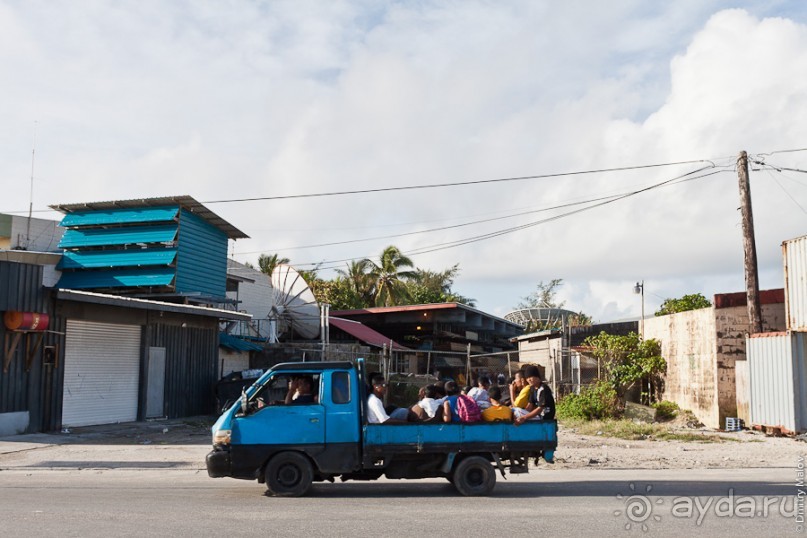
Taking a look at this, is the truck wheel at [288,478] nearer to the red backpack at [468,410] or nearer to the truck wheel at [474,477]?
the truck wheel at [474,477]

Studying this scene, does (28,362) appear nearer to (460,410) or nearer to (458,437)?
(460,410)

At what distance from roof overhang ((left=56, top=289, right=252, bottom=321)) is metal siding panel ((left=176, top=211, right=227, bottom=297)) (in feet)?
10.4

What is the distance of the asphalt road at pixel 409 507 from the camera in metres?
8.58

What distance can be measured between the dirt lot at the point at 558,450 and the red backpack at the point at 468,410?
408 centimetres

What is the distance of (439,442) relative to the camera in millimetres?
11242

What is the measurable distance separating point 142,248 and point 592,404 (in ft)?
56.6

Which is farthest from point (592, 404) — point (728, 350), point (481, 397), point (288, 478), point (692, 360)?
point (288, 478)

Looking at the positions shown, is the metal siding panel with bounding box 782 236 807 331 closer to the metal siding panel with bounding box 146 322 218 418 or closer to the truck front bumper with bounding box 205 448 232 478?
the truck front bumper with bounding box 205 448 232 478

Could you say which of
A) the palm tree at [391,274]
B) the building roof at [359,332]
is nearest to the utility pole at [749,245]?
the building roof at [359,332]

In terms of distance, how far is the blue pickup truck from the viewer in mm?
11078

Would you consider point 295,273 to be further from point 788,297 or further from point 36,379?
point 788,297

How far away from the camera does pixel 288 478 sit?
1112cm

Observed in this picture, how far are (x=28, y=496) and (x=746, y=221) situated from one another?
1967 centimetres

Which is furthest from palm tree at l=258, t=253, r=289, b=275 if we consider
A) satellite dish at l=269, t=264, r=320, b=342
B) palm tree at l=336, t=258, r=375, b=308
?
satellite dish at l=269, t=264, r=320, b=342
